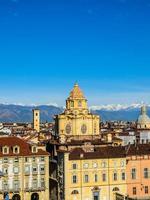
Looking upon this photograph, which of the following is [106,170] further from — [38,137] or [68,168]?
[38,137]

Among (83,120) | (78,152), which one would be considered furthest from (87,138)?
(78,152)

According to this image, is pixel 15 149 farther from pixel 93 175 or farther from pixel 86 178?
pixel 93 175

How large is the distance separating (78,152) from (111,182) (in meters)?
7.81

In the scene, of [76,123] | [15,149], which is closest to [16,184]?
[15,149]

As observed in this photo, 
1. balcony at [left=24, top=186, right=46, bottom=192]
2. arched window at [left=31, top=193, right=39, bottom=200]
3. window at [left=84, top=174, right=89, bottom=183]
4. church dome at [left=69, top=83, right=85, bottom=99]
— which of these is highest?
church dome at [left=69, top=83, right=85, bottom=99]

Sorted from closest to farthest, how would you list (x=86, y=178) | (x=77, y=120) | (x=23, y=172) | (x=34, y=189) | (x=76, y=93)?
(x=23, y=172) < (x=34, y=189) < (x=86, y=178) < (x=77, y=120) < (x=76, y=93)

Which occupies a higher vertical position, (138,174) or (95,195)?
(138,174)

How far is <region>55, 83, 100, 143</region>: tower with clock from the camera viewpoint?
11881cm

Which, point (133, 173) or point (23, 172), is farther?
point (133, 173)

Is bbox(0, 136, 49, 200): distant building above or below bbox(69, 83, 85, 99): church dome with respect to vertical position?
below

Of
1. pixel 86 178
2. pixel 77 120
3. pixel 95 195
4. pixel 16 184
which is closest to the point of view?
pixel 16 184

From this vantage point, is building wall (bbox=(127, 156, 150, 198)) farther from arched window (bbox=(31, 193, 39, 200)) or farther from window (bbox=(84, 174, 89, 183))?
arched window (bbox=(31, 193, 39, 200))

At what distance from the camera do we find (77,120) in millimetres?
119062

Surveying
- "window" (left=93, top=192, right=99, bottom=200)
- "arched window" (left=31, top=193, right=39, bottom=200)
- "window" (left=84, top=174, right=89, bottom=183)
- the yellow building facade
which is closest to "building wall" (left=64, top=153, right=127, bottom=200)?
the yellow building facade
